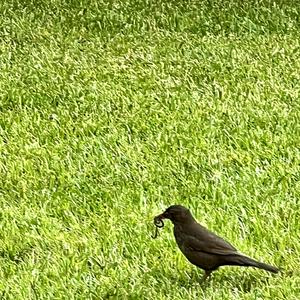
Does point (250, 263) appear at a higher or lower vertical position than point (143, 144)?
higher

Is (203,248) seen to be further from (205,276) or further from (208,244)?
(205,276)

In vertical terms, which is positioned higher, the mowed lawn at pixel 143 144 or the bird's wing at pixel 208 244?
the bird's wing at pixel 208 244

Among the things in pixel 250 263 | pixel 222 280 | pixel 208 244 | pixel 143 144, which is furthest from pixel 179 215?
pixel 143 144

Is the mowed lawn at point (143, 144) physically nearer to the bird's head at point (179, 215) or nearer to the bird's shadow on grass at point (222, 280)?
the bird's shadow on grass at point (222, 280)

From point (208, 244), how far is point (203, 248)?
3 cm

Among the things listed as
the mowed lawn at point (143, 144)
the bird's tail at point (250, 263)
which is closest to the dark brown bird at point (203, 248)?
the bird's tail at point (250, 263)

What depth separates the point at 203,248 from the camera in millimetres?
4637

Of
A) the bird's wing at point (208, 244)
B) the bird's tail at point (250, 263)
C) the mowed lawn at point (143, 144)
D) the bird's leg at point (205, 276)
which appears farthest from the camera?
the mowed lawn at point (143, 144)

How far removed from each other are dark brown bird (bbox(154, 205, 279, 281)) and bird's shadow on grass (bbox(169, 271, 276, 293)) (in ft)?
0.19

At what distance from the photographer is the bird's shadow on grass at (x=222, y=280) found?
15.6 ft

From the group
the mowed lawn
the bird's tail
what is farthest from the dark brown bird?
the mowed lawn

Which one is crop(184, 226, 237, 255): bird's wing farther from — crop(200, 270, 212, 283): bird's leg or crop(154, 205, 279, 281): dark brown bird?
crop(200, 270, 212, 283): bird's leg

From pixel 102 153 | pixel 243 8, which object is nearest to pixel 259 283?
pixel 102 153

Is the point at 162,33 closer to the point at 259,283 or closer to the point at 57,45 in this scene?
the point at 57,45
